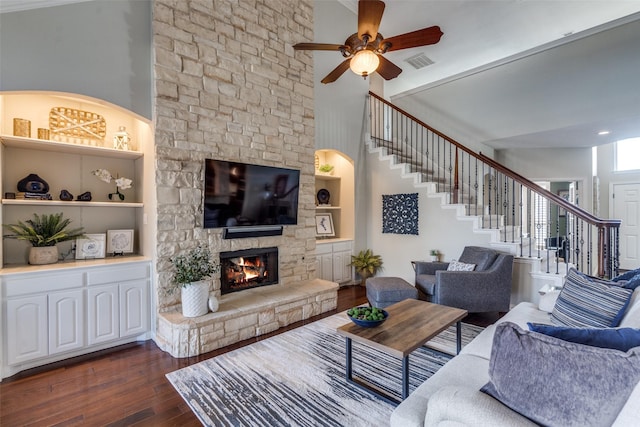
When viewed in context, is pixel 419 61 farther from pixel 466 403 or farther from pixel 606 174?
pixel 466 403

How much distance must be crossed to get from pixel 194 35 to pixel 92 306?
300 cm

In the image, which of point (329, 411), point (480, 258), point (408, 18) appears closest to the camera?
point (329, 411)

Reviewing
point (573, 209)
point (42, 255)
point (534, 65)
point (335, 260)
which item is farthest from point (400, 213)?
point (42, 255)

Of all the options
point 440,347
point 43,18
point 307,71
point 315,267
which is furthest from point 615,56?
point 43,18

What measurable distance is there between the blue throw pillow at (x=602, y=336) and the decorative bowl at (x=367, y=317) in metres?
1.13

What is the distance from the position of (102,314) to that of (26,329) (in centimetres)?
53

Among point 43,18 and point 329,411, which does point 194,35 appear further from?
point 329,411

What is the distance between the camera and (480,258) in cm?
401

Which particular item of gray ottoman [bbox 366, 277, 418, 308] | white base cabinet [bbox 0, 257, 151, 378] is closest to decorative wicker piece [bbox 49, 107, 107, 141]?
white base cabinet [bbox 0, 257, 151, 378]

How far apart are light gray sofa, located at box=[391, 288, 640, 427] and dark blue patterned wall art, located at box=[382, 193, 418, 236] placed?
121 inches

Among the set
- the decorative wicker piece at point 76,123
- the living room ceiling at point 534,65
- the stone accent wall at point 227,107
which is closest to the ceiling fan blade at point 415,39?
the stone accent wall at point 227,107

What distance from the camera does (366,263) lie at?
212 inches

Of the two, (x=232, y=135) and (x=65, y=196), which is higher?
(x=232, y=135)

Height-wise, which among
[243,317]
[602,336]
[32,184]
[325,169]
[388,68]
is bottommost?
[243,317]
